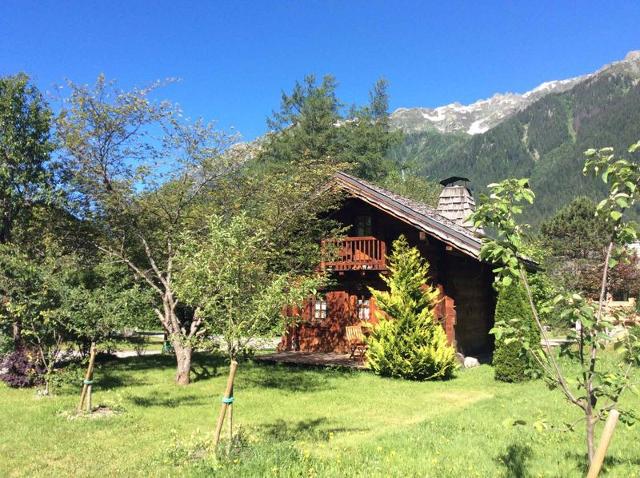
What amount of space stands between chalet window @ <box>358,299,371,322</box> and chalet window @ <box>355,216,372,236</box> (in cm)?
240

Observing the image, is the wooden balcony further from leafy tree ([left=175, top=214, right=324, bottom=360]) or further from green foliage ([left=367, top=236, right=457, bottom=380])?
leafy tree ([left=175, top=214, right=324, bottom=360])

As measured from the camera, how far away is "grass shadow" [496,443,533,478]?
5555 millimetres

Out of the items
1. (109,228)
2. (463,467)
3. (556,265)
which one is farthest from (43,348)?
(556,265)

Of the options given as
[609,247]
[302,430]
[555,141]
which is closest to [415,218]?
[302,430]

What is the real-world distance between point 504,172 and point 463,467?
15666cm

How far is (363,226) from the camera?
18125mm

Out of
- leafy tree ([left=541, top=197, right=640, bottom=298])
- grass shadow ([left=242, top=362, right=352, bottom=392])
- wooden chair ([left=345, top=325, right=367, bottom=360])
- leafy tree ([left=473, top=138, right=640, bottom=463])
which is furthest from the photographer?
leafy tree ([left=541, top=197, right=640, bottom=298])

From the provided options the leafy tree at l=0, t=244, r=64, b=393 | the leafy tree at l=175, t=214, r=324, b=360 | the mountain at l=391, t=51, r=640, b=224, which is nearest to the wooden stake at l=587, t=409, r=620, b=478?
the leafy tree at l=175, t=214, r=324, b=360

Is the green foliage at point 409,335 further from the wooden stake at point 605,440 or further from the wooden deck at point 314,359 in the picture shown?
the wooden stake at point 605,440

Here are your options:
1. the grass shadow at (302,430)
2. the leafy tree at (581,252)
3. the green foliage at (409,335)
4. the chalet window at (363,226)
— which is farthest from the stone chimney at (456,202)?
the grass shadow at (302,430)

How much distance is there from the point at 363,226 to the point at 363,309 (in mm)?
2977

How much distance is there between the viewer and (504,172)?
151000 millimetres

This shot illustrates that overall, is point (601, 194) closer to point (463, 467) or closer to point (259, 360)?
point (259, 360)

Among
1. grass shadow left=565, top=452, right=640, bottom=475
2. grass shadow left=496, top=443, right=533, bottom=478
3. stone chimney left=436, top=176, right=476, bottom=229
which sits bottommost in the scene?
grass shadow left=496, top=443, right=533, bottom=478
